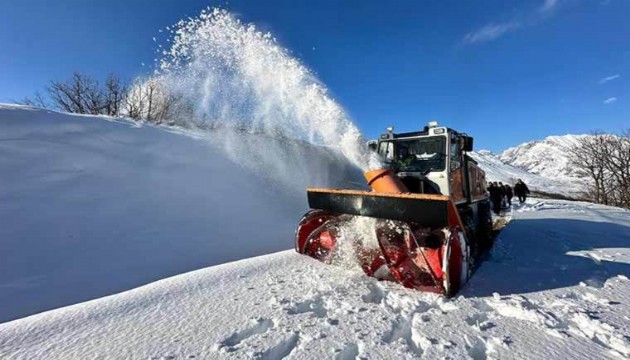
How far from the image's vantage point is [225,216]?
26.6ft

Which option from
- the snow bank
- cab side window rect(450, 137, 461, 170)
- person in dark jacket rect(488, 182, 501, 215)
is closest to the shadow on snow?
cab side window rect(450, 137, 461, 170)

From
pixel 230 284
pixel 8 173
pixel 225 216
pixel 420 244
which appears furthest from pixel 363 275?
pixel 8 173

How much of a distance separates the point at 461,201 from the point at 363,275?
98.4 inches

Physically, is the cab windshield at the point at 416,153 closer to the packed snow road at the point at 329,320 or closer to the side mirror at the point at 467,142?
the side mirror at the point at 467,142

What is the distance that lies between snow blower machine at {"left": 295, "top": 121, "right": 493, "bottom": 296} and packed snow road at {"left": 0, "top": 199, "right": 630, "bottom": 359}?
29 cm

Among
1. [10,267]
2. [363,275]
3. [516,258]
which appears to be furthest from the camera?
[516,258]

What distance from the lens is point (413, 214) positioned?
12.3 feet

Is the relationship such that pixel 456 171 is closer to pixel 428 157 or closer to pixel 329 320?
pixel 428 157

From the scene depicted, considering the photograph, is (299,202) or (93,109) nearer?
A: (299,202)

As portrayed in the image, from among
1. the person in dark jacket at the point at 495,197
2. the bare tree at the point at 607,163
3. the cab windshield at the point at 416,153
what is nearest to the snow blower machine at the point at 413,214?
the cab windshield at the point at 416,153

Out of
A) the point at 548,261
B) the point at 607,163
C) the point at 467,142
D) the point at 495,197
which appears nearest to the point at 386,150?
the point at 467,142

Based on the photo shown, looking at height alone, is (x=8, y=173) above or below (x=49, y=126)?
below

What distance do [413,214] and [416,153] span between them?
2185mm

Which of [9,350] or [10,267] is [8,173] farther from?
[9,350]
